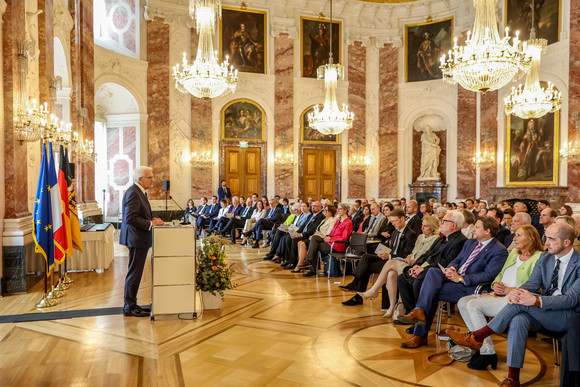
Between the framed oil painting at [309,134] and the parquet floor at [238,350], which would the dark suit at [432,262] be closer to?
the parquet floor at [238,350]

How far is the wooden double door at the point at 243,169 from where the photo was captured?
17.1 meters

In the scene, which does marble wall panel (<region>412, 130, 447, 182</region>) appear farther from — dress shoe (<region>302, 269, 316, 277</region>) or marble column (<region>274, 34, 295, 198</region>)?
dress shoe (<region>302, 269, 316, 277</region>)

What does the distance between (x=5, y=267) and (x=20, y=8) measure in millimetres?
3786

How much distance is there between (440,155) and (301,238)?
37.8ft

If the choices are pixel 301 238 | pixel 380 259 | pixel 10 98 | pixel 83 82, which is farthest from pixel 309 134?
pixel 10 98

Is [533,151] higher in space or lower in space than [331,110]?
lower

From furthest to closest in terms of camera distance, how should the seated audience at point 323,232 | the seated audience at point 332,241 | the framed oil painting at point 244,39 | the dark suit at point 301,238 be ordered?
the framed oil painting at point 244,39
the dark suit at point 301,238
the seated audience at point 323,232
the seated audience at point 332,241

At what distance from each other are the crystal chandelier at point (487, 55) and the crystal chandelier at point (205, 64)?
450cm

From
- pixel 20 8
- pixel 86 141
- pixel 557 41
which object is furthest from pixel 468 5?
pixel 20 8

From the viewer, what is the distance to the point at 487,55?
25.2 feet

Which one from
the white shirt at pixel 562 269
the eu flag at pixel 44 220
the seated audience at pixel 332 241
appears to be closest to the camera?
the white shirt at pixel 562 269

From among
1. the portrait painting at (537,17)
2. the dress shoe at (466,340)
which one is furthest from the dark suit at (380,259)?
the portrait painting at (537,17)

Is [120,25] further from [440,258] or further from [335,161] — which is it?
[440,258]

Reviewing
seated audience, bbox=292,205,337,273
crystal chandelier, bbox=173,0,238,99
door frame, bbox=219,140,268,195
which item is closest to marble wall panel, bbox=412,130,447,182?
door frame, bbox=219,140,268,195
